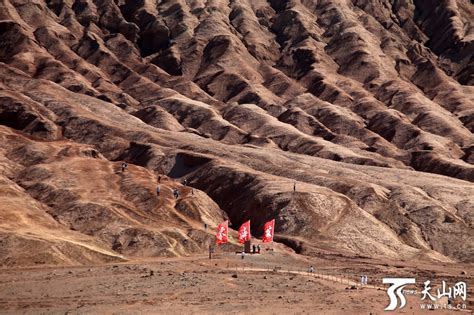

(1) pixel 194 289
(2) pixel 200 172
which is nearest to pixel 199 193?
(2) pixel 200 172

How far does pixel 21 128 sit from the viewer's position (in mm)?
129875

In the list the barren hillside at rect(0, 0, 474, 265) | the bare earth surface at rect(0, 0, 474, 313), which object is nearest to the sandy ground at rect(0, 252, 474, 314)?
the bare earth surface at rect(0, 0, 474, 313)

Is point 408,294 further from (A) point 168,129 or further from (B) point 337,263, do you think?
(A) point 168,129

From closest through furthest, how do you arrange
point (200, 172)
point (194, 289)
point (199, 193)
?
point (194, 289) → point (199, 193) → point (200, 172)

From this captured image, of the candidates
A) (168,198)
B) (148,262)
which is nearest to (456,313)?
(148,262)

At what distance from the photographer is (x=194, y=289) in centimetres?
5159

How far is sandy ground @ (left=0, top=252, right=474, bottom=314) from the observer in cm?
4394

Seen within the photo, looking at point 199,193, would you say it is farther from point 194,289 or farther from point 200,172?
point 194,289

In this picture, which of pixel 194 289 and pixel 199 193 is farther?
pixel 199 193

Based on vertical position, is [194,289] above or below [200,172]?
below

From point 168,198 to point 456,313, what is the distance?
56.9 m

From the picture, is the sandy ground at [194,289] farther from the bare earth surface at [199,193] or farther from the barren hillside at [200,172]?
the barren hillside at [200,172]

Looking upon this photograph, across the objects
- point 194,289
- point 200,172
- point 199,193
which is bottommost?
point 194,289

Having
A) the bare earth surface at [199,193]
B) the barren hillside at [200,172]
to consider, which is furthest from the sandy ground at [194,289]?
the barren hillside at [200,172]
